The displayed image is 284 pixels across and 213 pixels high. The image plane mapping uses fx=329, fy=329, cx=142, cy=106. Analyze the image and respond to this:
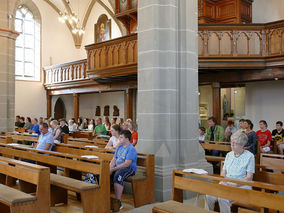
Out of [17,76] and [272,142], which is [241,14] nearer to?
[272,142]

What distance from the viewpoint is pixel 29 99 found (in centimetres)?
2106

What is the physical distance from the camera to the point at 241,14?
14.1m

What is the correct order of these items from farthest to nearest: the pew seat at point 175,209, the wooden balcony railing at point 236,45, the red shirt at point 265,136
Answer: the wooden balcony railing at point 236,45
the red shirt at point 265,136
the pew seat at point 175,209

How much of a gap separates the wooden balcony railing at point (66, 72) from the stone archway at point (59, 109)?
7.52 ft

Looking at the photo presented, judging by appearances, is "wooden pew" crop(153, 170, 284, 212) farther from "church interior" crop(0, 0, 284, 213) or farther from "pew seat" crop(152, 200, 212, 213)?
"pew seat" crop(152, 200, 212, 213)

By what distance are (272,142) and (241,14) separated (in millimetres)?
6941

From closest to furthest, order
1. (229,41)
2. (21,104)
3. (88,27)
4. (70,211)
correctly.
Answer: (70,211) < (229,41) < (21,104) < (88,27)

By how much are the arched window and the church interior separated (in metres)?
0.07

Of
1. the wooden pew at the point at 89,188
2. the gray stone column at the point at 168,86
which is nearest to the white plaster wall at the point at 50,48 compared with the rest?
the gray stone column at the point at 168,86

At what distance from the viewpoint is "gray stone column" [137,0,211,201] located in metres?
5.98

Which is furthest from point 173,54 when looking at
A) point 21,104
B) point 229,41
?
point 21,104

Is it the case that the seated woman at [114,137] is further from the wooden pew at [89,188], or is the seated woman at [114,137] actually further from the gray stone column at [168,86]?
the wooden pew at [89,188]

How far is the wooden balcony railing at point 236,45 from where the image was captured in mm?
10695

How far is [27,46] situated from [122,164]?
59.9ft
